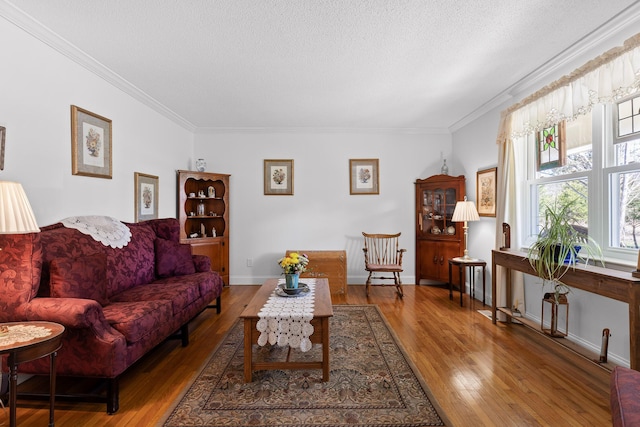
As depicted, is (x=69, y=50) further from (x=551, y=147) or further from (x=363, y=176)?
(x=551, y=147)

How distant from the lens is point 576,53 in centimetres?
279

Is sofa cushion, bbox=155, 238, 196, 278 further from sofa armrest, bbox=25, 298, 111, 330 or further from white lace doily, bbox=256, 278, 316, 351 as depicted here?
white lace doily, bbox=256, 278, 316, 351

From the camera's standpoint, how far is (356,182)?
541 cm

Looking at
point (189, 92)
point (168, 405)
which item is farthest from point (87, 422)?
point (189, 92)

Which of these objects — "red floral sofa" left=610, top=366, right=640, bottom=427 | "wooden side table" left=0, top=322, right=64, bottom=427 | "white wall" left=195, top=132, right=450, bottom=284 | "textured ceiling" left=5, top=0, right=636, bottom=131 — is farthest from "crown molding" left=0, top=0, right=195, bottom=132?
"red floral sofa" left=610, top=366, right=640, bottom=427

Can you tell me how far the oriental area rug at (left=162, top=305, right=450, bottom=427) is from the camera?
190cm

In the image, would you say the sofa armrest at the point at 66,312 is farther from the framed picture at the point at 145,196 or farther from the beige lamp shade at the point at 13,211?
the framed picture at the point at 145,196

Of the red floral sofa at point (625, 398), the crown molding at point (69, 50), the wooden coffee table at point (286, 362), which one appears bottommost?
the wooden coffee table at point (286, 362)

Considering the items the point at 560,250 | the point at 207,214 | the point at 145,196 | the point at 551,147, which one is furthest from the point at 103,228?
the point at 551,147

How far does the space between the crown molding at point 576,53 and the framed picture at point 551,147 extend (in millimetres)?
469

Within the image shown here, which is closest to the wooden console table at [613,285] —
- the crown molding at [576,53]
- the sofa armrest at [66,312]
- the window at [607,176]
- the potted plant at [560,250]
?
the potted plant at [560,250]

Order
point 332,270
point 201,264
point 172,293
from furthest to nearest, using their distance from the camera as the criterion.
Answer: point 332,270 < point 201,264 < point 172,293

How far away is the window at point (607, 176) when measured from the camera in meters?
2.47

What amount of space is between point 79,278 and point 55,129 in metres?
1.32
